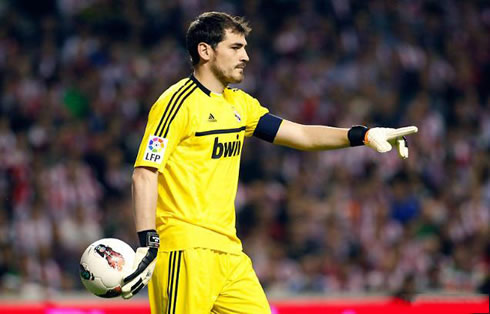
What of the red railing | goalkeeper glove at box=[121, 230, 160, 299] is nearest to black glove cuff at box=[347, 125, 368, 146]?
goalkeeper glove at box=[121, 230, 160, 299]

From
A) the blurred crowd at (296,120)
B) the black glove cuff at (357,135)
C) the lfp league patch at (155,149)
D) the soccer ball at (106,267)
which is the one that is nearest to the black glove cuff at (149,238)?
the soccer ball at (106,267)

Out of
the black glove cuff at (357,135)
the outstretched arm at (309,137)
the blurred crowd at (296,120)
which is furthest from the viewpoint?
the blurred crowd at (296,120)

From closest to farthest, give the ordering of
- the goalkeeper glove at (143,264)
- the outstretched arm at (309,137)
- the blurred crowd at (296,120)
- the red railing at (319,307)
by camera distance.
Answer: the goalkeeper glove at (143,264) < the outstretched arm at (309,137) < the red railing at (319,307) < the blurred crowd at (296,120)

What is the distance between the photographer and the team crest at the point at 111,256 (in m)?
4.95

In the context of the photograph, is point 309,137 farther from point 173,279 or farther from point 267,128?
point 173,279

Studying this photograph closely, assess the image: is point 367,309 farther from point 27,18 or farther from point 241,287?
point 27,18

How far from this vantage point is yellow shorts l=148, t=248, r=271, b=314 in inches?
202

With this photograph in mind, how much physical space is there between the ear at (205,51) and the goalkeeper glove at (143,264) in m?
1.06

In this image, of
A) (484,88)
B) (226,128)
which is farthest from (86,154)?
(226,128)

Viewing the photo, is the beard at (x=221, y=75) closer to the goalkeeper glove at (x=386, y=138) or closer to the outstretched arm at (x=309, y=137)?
the outstretched arm at (x=309, y=137)

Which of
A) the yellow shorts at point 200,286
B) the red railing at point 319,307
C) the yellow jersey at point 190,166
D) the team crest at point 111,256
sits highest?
the yellow jersey at point 190,166

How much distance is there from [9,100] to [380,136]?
27.8ft

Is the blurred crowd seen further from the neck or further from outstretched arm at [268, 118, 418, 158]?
the neck

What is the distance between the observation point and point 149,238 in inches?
195
